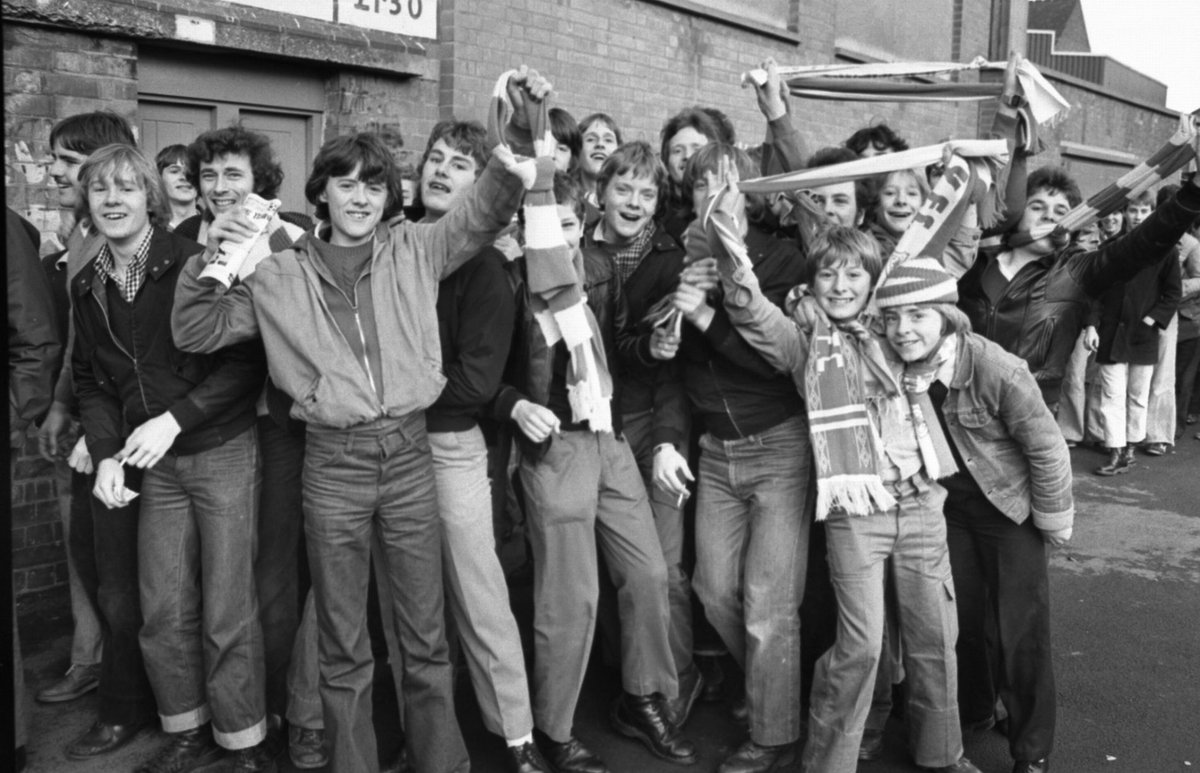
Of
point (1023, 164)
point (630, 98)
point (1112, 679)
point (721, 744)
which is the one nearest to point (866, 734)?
point (721, 744)

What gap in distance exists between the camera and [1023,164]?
4.79m

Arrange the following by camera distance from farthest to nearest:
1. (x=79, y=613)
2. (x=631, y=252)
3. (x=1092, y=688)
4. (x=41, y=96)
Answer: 1. (x=41, y=96)
2. (x=1092, y=688)
3. (x=79, y=613)
4. (x=631, y=252)

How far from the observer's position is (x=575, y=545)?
385 cm

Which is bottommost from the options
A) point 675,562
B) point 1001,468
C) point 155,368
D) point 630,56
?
point 675,562

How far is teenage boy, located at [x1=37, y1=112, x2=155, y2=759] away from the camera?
3.82 m

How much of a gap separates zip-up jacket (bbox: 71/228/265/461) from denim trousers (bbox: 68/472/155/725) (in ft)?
0.83

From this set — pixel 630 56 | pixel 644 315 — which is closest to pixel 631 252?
pixel 644 315

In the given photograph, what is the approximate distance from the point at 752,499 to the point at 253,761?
1.89 m

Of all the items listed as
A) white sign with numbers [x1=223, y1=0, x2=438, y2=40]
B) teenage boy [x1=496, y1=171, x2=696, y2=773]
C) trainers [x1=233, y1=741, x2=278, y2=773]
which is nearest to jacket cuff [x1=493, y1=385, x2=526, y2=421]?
teenage boy [x1=496, y1=171, x2=696, y2=773]

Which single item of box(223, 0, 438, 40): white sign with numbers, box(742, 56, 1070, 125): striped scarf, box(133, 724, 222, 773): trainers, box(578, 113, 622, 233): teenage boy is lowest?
box(133, 724, 222, 773): trainers

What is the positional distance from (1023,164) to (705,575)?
2.26 m

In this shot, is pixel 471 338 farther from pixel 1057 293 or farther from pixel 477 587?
pixel 1057 293

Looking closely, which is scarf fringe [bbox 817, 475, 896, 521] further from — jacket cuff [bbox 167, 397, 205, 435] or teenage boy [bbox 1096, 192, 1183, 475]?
teenage boy [bbox 1096, 192, 1183, 475]

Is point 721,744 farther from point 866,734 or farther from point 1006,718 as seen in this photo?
point 1006,718
